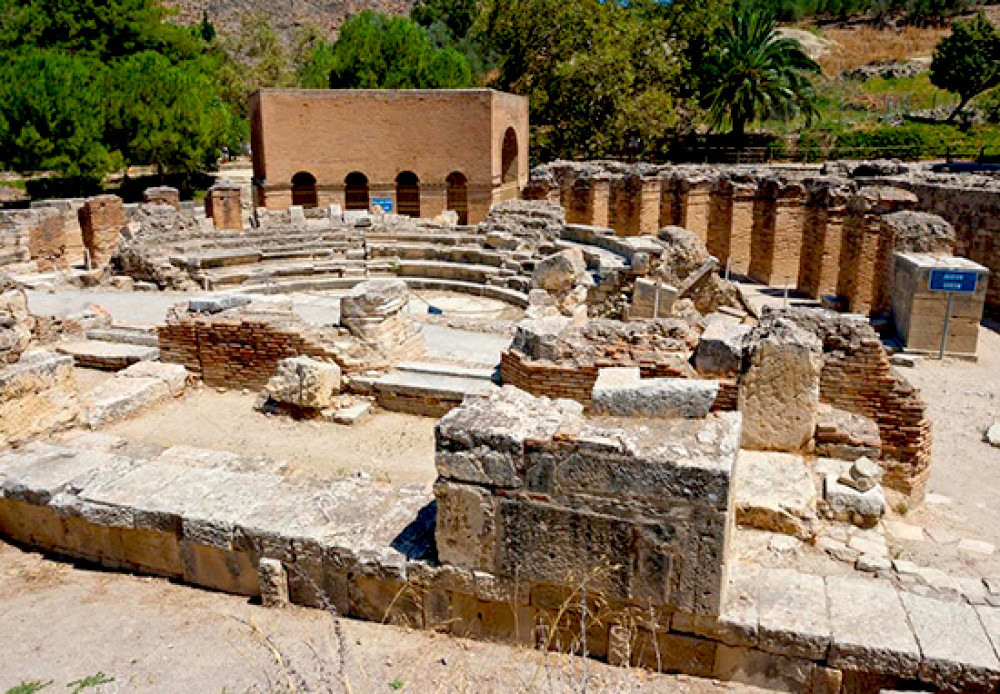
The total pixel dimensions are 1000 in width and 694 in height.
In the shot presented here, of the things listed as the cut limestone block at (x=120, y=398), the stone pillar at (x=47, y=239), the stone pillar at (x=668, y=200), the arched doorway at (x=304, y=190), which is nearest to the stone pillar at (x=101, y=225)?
the stone pillar at (x=47, y=239)

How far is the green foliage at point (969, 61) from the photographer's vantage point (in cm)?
3769

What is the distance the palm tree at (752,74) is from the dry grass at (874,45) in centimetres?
1975

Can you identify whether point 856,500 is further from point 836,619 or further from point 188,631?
point 188,631

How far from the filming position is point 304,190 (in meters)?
28.6

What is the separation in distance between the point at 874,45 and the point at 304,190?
43.8m

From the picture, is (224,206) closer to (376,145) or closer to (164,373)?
(376,145)

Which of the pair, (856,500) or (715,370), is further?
(715,370)

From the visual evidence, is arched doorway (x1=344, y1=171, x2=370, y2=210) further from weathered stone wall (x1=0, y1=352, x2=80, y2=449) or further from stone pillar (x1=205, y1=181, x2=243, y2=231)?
weathered stone wall (x1=0, y1=352, x2=80, y2=449)

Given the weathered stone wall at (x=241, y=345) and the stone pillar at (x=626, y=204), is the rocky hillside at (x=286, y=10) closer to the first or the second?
the stone pillar at (x=626, y=204)

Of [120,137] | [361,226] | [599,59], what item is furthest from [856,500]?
[120,137]

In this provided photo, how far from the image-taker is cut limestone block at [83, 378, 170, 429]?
27.3 feet

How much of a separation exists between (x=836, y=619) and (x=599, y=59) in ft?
97.3

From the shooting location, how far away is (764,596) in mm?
3920

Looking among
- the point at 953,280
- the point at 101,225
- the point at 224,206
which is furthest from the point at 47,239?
the point at 953,280
